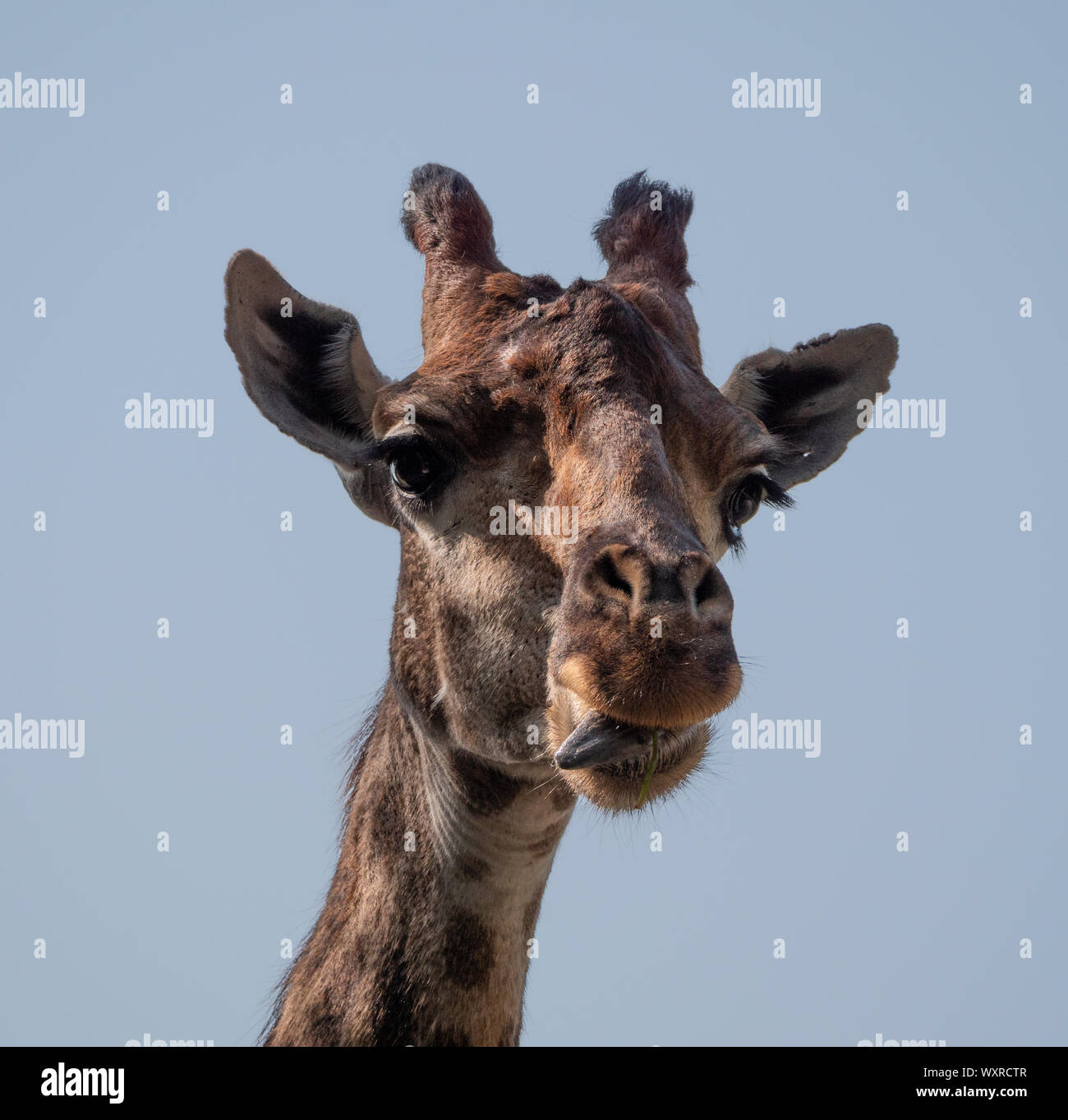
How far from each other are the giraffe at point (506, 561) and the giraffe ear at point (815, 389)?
0.02 m

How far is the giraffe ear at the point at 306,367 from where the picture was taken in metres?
10.2

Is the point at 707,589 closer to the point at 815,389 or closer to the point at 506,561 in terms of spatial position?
the point at 506,561

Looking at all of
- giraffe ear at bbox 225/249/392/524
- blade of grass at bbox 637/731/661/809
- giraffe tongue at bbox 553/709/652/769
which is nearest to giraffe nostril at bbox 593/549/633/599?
giraffe tongue at bbox 553/709/652/769

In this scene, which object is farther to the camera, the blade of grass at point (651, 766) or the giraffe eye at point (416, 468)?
the giraffe eye at point (416, 468)

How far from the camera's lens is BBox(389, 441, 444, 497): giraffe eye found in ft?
31.0

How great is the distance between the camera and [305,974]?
10.3m

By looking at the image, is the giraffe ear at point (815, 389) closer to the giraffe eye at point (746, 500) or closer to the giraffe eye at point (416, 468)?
the giraffe eye at point (746, 500)

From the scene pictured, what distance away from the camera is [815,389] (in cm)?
1151

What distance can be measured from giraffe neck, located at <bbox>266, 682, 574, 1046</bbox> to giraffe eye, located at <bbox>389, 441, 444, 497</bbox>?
1637 millimetres

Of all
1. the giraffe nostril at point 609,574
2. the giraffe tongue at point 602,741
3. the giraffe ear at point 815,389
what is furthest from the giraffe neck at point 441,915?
the giraffe ear at point 815,389

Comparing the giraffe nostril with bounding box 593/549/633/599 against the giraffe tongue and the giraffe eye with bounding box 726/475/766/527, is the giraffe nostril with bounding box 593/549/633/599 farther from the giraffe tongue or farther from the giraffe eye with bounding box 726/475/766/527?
the giraffe eye with bounding box 726/475/766/527
